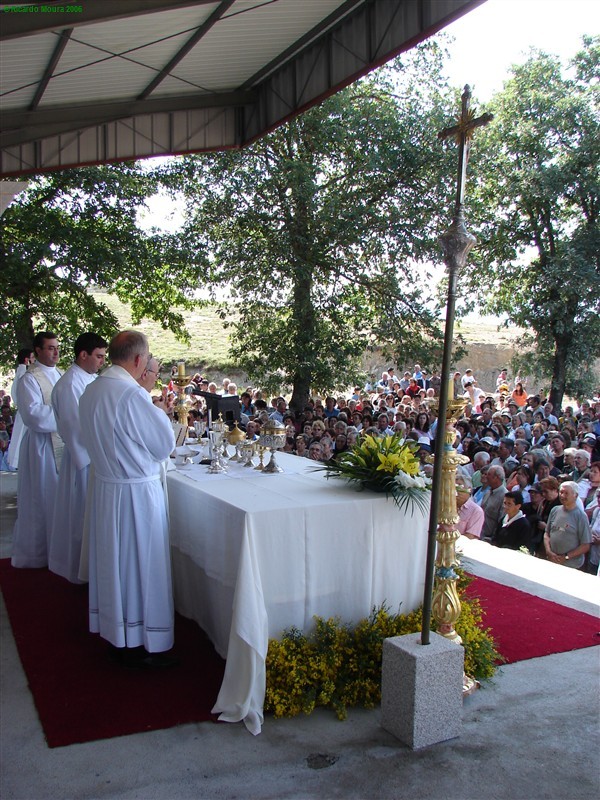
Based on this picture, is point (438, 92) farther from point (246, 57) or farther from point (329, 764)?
point (329, 764)

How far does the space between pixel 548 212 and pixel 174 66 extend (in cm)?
1156

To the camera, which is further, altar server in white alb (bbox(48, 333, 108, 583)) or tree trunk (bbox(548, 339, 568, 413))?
tree trunk (bbox(548, 339, 568, 413))

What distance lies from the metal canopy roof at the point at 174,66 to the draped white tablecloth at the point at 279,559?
3453 millimetres

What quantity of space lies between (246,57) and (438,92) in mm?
7681

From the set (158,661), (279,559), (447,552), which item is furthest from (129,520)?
(447,552)

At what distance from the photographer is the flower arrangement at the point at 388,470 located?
13.2 feet

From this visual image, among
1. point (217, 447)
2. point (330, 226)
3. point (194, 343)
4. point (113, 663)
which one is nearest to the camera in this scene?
point (113, 663)

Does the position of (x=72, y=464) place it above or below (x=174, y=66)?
below

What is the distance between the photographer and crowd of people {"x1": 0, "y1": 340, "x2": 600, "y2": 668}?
4078 millimetres

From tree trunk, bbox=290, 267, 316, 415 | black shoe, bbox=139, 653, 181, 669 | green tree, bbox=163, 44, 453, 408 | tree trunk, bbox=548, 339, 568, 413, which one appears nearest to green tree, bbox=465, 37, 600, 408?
tree trunk, bbox=548, 339, 568, 413

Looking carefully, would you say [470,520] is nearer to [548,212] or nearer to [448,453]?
[448,453]

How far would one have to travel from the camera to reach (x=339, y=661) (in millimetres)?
3760

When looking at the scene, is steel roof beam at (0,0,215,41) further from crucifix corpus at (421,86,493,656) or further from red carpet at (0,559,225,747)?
red carpet at (0,559,225,747)

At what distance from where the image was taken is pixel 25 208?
12.7 meters
